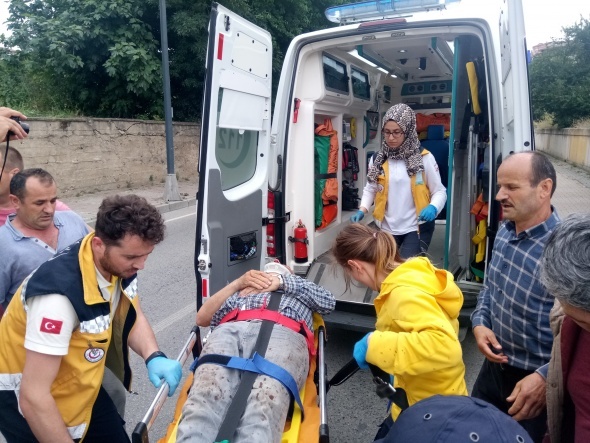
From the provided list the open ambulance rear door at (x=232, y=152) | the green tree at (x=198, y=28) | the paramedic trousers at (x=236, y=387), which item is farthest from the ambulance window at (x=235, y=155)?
the green tree at (x=198, y=28)

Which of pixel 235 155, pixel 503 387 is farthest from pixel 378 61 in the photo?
pixel 503 387

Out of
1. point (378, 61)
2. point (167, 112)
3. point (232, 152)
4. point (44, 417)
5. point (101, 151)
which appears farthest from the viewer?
point (101, 151)

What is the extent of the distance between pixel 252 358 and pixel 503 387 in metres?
1.12

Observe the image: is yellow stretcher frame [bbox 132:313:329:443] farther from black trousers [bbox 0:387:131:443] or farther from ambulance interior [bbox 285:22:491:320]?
ambulance interior [bbox 285:22:491:320]

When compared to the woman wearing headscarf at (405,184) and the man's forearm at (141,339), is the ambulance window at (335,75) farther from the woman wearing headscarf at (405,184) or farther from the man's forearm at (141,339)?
the man's forearm at (141,339)

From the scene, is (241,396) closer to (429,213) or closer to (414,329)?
(414,329)

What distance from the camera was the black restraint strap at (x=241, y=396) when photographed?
6.19 feet

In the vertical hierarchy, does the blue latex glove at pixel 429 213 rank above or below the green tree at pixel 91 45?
below

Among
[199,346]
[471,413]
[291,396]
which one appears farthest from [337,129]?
[471,413]

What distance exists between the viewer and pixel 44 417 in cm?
161

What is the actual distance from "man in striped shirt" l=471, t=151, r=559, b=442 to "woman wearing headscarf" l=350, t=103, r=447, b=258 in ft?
4.88

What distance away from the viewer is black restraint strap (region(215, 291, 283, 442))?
6.19ft

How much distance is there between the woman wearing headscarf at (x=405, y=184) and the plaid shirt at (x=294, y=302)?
48.2 inches

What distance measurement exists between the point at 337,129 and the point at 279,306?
2929mm
